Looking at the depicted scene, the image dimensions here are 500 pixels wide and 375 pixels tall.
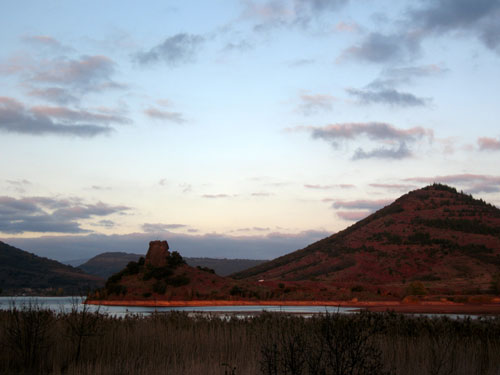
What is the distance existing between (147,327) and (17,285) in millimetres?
77929

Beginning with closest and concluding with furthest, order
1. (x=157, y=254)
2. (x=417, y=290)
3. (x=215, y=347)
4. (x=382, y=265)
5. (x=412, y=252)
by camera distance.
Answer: (x=215, y=347)
(x=417, y=290)
(x=157, y=254)
(x=382, y=265)
(x=412, y=252)

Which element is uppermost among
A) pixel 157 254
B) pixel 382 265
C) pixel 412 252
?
pixel 412 252

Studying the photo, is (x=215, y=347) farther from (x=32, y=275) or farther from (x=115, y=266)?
(x=115, y=266)

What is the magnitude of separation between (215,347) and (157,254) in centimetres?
4927

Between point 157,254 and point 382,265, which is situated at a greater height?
point 157,254

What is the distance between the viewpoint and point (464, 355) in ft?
39.9

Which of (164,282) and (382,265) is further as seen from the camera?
(382,265)

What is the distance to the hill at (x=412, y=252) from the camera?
2820 inches

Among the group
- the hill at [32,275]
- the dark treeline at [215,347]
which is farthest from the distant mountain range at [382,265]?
the dark treeline at [215,347]

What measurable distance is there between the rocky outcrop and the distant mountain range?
0.33m

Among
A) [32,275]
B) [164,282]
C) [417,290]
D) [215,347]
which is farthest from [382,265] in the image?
[215,347]

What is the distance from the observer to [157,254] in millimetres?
61750

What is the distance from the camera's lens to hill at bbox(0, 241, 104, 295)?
83188 millimetres

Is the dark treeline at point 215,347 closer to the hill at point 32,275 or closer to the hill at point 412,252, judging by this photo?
the hill at point 412,252
